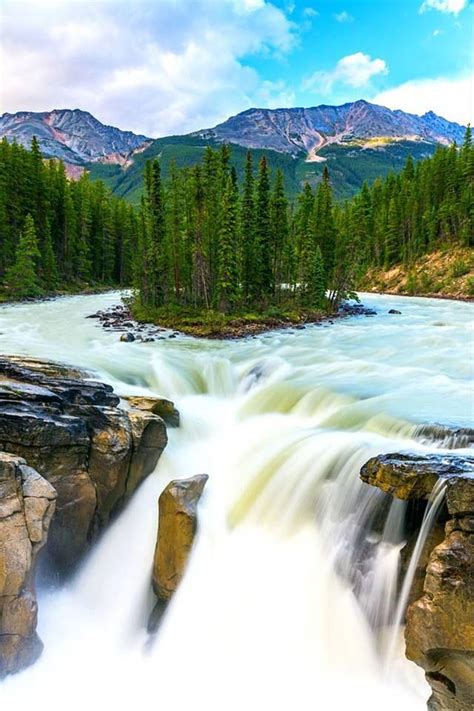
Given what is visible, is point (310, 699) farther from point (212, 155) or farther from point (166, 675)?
point (212, 155)

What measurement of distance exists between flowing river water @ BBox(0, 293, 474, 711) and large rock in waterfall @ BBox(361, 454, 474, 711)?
0.67 meters

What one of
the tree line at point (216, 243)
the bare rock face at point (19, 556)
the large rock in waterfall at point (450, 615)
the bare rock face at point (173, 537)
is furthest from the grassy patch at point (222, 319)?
the large rock in waterfall at point (450, 615)

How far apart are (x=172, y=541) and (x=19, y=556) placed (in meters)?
2.68

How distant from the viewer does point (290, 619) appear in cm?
739

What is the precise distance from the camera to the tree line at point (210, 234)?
115 ft

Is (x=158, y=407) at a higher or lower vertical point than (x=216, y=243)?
lower

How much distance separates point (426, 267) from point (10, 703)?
72.7 metres

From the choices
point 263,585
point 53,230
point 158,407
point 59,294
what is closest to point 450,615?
point 263,585

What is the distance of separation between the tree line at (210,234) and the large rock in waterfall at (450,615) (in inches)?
1068

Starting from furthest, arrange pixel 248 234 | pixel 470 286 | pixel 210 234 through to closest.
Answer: pixel 470 286, pixel 248 234, pixel 210 234

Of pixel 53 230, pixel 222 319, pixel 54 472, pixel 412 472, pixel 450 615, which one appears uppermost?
pixel 53 230

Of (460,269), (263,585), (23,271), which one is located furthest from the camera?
(460,269)

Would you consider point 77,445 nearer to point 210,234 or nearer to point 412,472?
point 412,472

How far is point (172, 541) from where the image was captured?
8.45 metres
